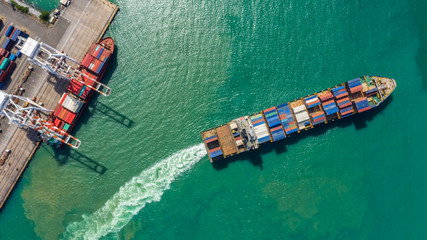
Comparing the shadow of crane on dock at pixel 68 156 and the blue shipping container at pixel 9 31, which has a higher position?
the blue shipping container at pixel 9 31

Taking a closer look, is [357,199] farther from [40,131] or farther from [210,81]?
[40,131]

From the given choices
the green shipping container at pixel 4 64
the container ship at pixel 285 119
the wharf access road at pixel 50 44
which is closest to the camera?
the green shipping container at pixel 4 64

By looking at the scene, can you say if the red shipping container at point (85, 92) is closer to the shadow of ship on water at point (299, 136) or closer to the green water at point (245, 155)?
the green water at point (245, 155)

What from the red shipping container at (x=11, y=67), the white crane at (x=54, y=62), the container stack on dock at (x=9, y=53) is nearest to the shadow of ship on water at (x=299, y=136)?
the white crane at (x=54, y=62)

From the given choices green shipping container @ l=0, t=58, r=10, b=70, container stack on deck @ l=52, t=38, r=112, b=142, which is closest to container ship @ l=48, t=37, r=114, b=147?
container stack on deck @ l=52, t=38, r=112, b=142

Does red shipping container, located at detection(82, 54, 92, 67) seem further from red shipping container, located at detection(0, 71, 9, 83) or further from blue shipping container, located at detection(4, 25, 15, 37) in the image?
blue shipping container, located at detection(4, 25, 15, 37)
